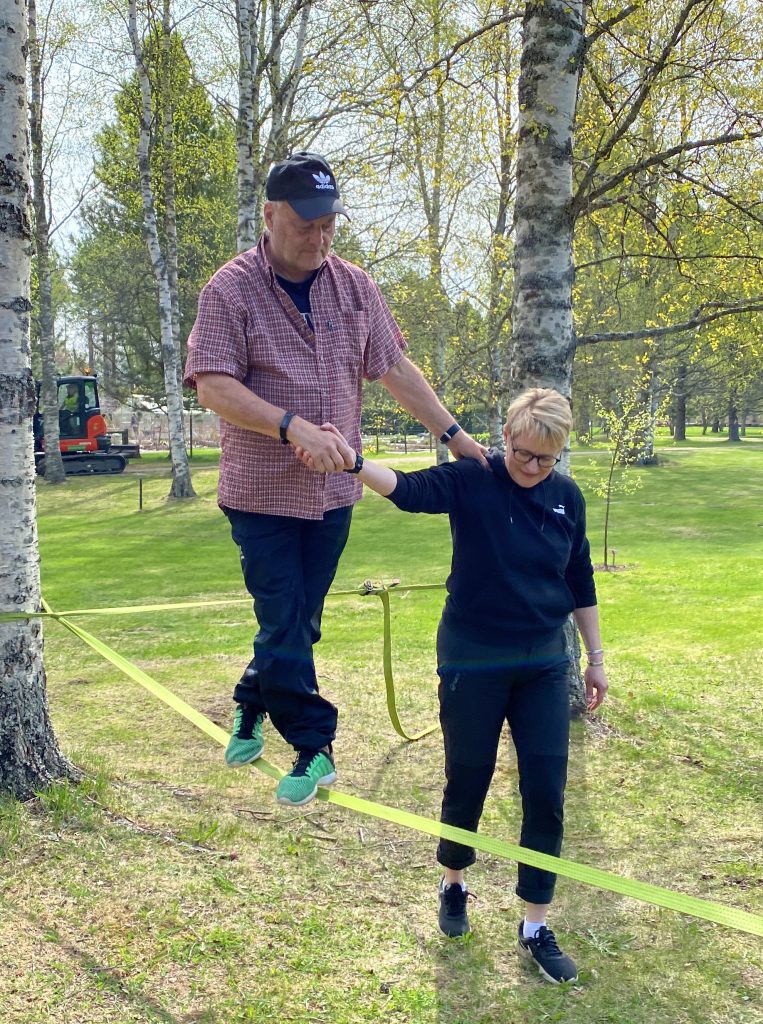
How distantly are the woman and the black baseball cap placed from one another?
82 centimetres

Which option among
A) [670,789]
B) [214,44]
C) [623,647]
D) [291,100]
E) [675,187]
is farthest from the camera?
[214,44]

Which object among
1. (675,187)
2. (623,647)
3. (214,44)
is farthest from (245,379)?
(214,44)

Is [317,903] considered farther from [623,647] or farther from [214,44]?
[214,44]

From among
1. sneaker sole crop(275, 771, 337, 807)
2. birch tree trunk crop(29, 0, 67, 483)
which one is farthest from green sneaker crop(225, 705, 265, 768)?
birch tree trunk crop(29, 0, 67, 483)

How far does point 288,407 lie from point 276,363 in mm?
151

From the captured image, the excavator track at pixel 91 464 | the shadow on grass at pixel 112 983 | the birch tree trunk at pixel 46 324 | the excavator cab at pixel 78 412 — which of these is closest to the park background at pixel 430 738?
the shadow on grass at pixel 112 983

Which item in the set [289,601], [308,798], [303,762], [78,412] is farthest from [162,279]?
[308,798]

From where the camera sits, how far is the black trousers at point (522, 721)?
2.84m

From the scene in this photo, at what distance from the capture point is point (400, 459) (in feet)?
115

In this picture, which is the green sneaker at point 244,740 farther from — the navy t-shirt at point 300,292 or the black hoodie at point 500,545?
the navy t-shirt at point 300,292

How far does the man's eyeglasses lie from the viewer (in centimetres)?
286

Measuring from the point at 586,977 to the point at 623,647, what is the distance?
5387 mm

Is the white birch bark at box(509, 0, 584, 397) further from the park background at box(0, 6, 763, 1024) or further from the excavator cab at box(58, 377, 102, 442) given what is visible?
the excavator cab at box(58, 377, 102, 442)

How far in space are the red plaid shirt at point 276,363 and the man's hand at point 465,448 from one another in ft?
1.24
